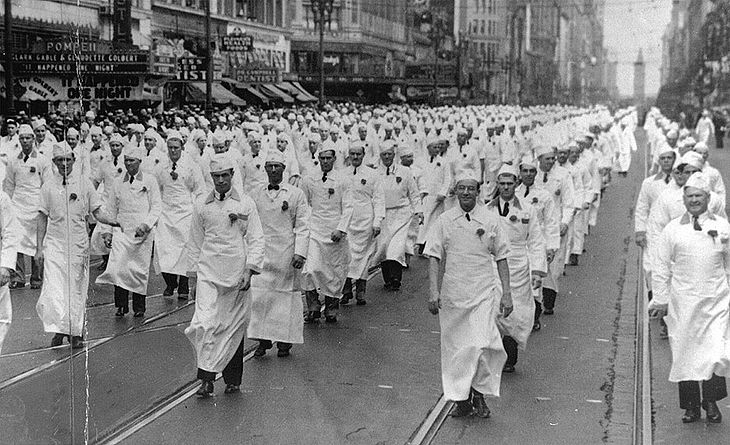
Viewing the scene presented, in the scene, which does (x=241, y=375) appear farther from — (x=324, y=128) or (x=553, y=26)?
(x=553, y=26)

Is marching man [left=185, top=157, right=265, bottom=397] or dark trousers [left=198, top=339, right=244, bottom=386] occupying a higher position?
marching man [left=185, top=157, right=265, bottom=397]

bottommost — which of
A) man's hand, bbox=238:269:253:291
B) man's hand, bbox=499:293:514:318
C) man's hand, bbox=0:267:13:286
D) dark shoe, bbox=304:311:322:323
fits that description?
dark shoe, bbox=304:311:322:323

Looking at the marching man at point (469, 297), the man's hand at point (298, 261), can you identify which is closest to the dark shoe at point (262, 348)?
the man's hand at point (298, 261)

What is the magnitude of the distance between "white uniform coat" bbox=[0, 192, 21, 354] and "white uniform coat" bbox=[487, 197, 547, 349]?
3.79 meters

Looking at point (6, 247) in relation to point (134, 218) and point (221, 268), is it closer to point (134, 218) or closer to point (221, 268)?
point (221, 268)

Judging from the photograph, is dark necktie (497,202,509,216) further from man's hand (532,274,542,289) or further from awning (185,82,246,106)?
awning (185,82,246,106)

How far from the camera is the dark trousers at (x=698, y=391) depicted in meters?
9.32

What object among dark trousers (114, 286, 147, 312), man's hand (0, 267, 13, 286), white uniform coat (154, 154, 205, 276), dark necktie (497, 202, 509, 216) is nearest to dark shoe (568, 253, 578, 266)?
white uniform coat (154, 154, 205, 276)

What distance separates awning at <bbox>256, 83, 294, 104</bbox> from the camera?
158 ft

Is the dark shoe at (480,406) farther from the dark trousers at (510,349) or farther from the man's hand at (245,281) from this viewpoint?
the man's hand at (245,281)

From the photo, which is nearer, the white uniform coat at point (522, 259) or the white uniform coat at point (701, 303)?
the white uniform coat at point (701, 303)

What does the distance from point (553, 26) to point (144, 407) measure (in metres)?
189

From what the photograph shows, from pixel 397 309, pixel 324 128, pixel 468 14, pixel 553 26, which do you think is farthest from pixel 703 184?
pixel 553 26

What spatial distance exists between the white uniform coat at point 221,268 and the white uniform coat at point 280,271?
1.35 metres
